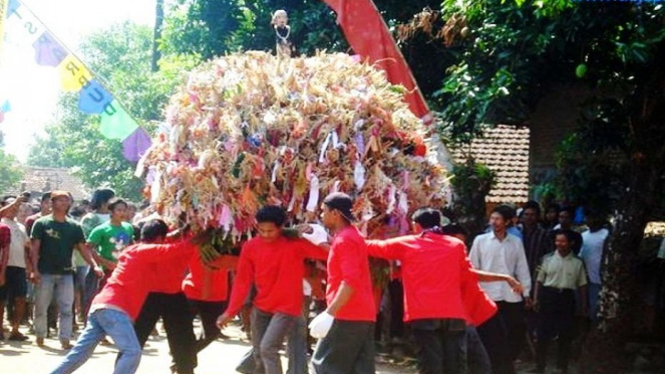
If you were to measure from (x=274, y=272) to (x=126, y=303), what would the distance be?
113 cm

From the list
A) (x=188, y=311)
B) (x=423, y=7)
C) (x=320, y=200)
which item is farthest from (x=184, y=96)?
(x=423, y=7)

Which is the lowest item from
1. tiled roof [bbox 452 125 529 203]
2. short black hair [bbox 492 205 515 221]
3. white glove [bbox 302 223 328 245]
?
white glove [bbox 302 223 328 245]

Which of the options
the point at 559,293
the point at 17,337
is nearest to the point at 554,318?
the point at 559,293

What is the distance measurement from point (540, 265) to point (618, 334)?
1.76 metres

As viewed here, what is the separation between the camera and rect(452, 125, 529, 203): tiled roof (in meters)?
19.3

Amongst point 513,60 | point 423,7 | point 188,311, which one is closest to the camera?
point 188,311

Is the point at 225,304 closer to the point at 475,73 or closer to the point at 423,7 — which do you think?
the point at 475,73

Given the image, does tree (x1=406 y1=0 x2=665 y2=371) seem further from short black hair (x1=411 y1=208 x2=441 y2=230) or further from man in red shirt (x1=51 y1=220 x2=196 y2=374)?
man in red shirt (x1=51 y1=220 x2=196 y2=374)

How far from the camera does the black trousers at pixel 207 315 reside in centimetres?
888

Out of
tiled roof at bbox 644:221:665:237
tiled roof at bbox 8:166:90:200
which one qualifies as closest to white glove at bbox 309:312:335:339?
tiled roof at bbox 644:221:665:237

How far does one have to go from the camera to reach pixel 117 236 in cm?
1190

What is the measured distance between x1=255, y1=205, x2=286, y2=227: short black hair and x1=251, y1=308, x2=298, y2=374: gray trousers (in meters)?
0.78

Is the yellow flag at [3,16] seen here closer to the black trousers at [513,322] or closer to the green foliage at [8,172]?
the black trousers at [513,322]

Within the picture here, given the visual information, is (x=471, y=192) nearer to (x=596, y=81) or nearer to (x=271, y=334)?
(x=596, y=81)
